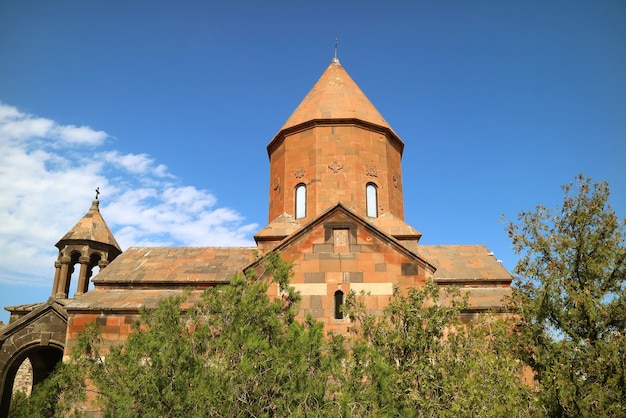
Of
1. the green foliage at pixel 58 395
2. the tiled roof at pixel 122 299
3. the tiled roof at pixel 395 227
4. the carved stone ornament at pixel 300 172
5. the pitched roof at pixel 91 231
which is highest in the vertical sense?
the carved stone ornament at pixel 300 172

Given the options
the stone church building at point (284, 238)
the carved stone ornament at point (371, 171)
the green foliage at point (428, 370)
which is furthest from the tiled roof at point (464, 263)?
A: the green foliage at point (428, 370)

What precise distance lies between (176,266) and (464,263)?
252 inches

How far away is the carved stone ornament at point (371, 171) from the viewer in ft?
33.4

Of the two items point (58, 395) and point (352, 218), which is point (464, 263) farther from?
point (58, 395)

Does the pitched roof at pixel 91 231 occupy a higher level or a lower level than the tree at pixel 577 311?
higher

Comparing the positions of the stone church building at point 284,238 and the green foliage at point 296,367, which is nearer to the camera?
the green foliage at point 296,367

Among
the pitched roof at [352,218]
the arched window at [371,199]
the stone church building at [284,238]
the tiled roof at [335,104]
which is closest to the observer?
the pitched roof at [352,218]

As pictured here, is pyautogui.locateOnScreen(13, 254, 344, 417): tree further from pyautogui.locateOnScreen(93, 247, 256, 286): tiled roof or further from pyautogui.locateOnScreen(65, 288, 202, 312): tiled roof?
pyautogui.locateOnScreen(93, 247, 256, 286): tiled roof

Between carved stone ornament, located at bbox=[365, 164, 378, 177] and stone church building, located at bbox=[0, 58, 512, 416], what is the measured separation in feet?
0.08

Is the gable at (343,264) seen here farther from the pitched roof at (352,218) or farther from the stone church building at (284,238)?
the stone church building at (284,238)

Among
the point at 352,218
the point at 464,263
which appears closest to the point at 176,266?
the point at 352,218

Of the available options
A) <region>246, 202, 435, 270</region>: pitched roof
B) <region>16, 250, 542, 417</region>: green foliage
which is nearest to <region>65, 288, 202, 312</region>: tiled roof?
<region>246, 202, 435, 270</region>: pitched roof

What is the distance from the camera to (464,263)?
1002cm

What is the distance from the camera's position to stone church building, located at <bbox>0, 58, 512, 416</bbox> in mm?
9023
